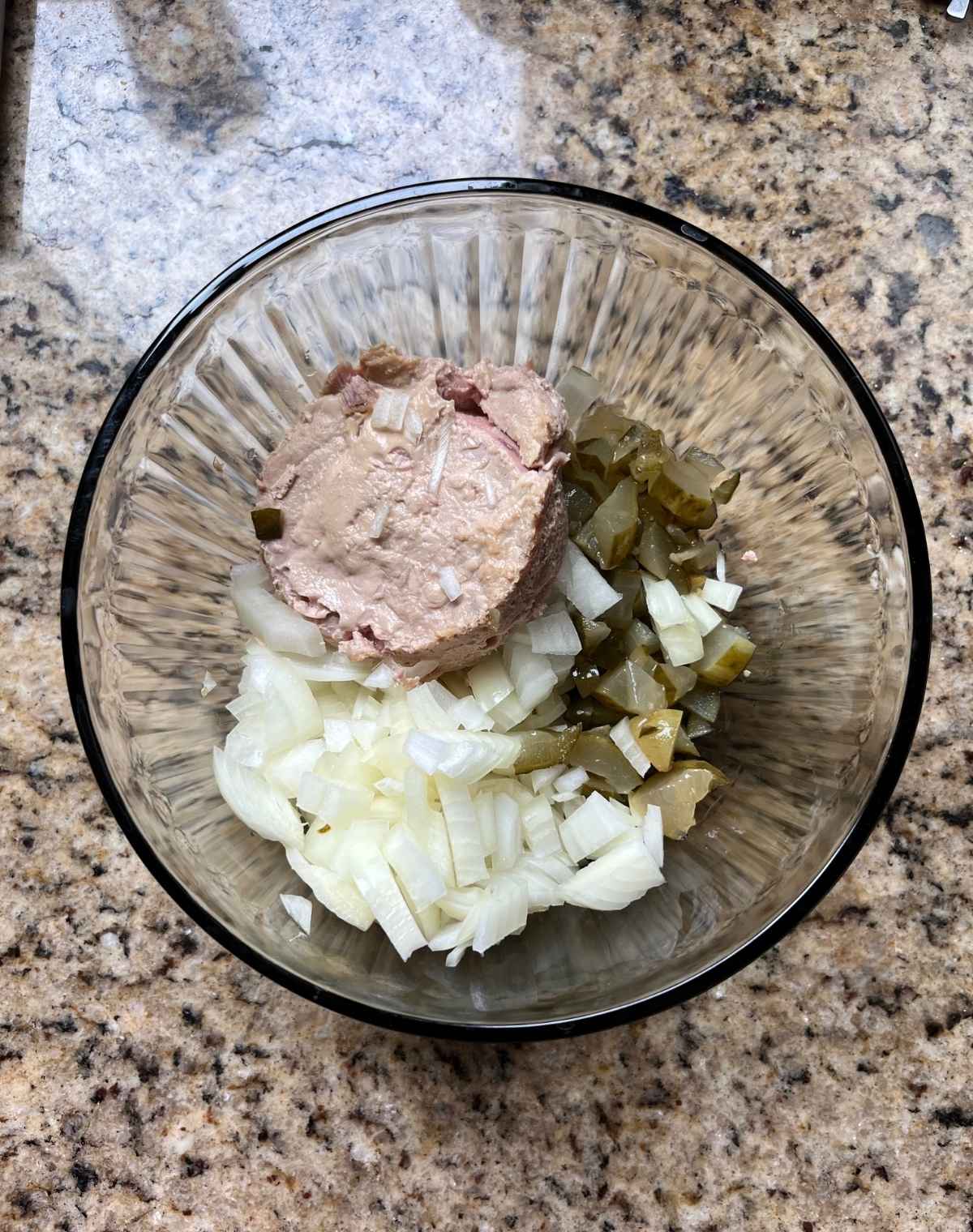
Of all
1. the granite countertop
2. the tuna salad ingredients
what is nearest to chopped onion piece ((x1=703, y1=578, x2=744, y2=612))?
the tuna salad ingredients

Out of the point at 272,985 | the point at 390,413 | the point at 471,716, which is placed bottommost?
the point at 272,985

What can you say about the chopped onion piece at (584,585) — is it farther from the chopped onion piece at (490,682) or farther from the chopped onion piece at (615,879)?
the chopped onion piece at (615,879)

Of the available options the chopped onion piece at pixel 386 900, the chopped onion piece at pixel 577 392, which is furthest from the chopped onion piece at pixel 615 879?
the chopped onion piece at pixel 577 392

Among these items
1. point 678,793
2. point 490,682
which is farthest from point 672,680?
point 490,682

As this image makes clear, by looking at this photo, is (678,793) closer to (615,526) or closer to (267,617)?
(615,526)

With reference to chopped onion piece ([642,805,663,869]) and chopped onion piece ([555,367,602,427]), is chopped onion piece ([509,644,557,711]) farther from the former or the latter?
chopped onion piece ([555,367,602,427])

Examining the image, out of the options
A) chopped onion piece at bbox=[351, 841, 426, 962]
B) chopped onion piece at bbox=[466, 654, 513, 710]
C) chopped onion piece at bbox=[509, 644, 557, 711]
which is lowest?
chopped onion piece at bbox=[351, 841, 426, 962]
